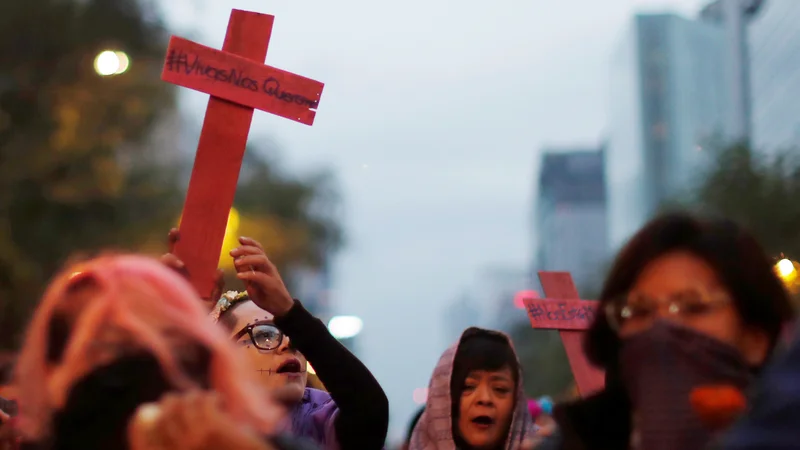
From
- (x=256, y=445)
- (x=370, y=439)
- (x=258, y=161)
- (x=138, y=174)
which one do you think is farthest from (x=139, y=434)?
(x=258, y=161)

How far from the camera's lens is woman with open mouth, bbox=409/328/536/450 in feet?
15.8

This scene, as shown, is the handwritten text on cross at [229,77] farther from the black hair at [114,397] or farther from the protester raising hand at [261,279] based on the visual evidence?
the black hair at [114,397]

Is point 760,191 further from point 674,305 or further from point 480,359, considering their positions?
point 674,305

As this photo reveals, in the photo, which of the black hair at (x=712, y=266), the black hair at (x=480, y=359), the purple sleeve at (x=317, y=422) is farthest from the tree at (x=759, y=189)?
the black hair at (x=712, y=266)

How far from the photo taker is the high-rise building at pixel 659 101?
9956 centimetres

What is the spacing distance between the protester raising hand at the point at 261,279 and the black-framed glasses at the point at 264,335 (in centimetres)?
55

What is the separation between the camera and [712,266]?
2.56m

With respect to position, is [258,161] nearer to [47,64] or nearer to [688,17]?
[47,64]

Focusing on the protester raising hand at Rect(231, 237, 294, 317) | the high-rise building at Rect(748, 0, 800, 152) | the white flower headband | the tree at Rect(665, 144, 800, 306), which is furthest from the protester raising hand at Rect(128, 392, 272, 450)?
the high-rise building at Rect(748, 0, 800, 152)

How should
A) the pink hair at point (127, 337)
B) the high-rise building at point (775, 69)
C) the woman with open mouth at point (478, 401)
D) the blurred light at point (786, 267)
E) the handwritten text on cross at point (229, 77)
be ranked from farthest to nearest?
the high-rise building at point (775, 69), the blurred light at point (786, 267), the woman with open mouth at point (478, 401), the handwritten text on cross at point (229, 77), the pink hair at point (127, 337)

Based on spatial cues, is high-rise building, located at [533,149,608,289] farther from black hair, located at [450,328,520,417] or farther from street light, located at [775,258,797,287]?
black hair, located at [450,328,520,417]

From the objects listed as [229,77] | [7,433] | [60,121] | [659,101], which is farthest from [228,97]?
[659,101]

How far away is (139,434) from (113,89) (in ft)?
74.1

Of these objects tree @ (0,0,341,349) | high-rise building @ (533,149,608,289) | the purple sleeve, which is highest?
high-rise building @ (533,149,608,289)
